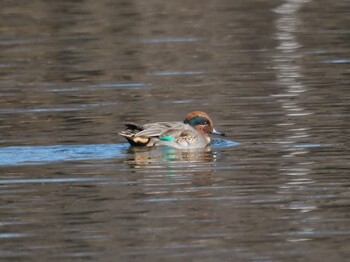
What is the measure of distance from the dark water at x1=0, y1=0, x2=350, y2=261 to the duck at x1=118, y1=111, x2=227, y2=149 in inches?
6.0

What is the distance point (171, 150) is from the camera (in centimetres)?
1373

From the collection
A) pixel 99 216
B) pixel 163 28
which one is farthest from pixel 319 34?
pixel 99 216

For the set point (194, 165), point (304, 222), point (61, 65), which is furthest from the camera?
point (61, 65)

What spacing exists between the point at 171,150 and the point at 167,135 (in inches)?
6.3

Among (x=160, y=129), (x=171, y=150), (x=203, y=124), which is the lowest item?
(x=171, y=150)

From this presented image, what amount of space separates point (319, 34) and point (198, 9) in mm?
5066

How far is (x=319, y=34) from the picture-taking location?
23531mm

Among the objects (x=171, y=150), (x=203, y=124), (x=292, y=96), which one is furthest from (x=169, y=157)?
(x=292, y=96)

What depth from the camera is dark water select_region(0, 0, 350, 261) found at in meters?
9.70

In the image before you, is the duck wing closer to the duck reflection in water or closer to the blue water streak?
the duck reflection in water

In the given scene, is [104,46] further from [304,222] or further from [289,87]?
[304,222]

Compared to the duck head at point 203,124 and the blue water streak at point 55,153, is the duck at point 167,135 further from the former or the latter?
the blue water streak at point 55,153

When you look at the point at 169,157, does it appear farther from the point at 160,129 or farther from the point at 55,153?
the point at 55,153

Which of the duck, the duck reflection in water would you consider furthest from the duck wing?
the duck reflection in water
